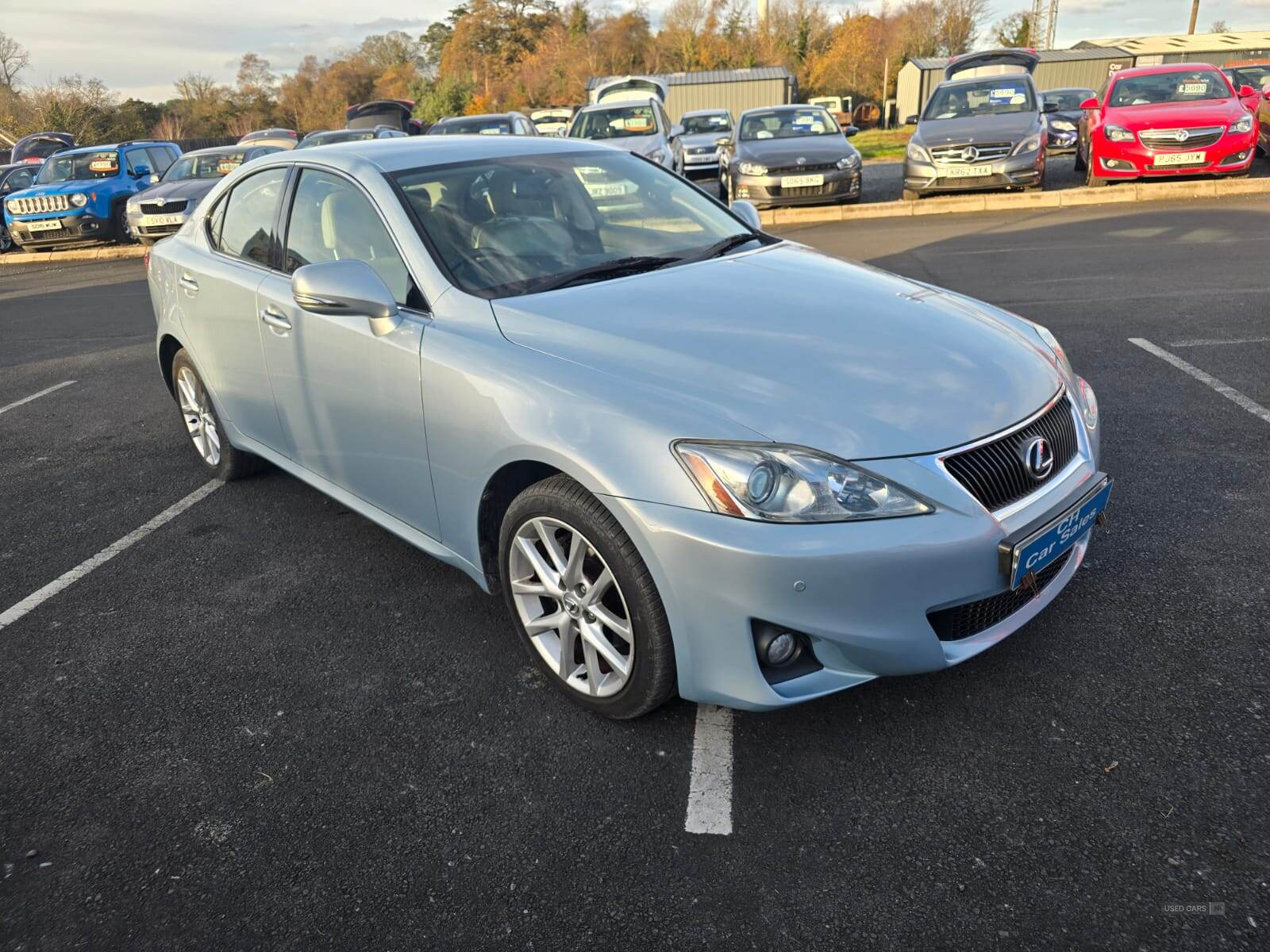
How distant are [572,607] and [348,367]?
4.22 ft

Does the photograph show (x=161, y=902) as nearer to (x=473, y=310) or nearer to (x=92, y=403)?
(x=473, y=310)

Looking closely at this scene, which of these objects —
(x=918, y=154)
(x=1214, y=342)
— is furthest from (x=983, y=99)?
(x=1214, y=342)

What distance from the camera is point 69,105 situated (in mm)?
44125

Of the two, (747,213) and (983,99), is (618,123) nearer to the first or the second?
(983,99)

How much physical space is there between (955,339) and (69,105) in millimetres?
51636

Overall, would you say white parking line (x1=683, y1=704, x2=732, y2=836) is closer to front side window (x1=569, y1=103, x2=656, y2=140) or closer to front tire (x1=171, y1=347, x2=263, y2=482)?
front tire (x1=171, y1=347, x2=263, y2=482)

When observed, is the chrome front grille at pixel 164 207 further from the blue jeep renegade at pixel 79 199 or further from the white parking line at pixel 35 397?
the white parking line at pixel 35 397

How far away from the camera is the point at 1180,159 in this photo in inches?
499

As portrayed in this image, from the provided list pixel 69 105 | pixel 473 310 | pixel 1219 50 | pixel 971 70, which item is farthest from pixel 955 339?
pixel 1219 50

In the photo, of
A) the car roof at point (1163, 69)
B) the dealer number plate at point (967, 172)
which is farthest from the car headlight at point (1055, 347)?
the car roof at point (1163, 69)

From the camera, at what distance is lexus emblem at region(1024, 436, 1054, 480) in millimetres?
2686

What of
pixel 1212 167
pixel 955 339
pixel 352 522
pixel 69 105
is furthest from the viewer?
pixel 69 105

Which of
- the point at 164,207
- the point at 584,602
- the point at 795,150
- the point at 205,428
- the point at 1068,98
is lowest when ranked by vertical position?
the point at 205,428

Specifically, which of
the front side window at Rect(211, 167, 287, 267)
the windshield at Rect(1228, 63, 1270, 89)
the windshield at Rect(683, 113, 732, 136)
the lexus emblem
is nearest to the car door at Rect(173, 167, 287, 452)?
the front side window at Rect(211, 167, 287, 267)
